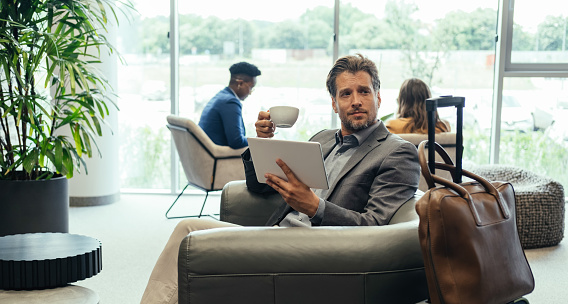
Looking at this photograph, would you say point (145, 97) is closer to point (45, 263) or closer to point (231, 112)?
point (231, 112)

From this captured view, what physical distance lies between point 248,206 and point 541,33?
4242 millimetres

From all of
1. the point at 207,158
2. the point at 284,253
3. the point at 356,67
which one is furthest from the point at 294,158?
the point at 207,158

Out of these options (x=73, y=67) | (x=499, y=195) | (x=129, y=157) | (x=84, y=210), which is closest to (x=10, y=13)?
(x=73, y=67)

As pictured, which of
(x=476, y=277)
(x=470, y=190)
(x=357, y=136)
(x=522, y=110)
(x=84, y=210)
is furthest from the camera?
(x=522, y=110)

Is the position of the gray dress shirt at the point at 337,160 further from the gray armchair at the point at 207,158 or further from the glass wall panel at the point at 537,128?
the glass wall panel at the point at 537,128

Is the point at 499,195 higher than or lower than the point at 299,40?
lower

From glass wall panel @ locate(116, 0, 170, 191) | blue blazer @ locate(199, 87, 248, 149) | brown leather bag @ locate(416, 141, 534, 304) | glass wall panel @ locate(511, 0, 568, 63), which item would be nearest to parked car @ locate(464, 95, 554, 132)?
glass wall panel @ locate(511, 0, 568, 63)

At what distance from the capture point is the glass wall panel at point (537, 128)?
612 centimetres

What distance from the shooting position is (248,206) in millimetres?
2889

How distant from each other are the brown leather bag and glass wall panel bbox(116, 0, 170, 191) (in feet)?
15.3

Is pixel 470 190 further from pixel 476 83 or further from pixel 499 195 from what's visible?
pixel 476 83

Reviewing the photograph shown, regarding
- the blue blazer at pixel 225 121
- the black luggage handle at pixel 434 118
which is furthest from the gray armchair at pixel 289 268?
the blue blazer at pixel 225 121

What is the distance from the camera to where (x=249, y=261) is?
196 cm

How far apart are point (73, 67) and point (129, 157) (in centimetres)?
256
